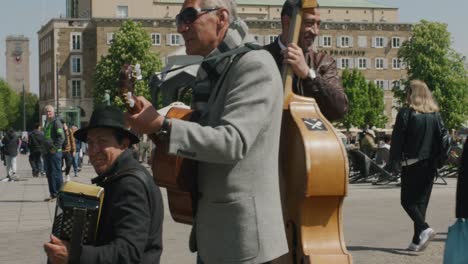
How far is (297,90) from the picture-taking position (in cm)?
470

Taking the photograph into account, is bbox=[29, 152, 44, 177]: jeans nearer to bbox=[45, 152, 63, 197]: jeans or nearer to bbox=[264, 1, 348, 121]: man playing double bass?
bbox=[45, 152, 63, 197]: jeans

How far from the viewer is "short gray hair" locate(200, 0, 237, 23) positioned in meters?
3.90

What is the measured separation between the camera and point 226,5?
3.97 metres

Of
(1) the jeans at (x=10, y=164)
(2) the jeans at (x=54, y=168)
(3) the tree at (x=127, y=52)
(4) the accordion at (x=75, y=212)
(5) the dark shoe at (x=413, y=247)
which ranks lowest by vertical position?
(1) the jeans at (x=10, y=164)

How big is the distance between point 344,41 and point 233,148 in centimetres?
13513

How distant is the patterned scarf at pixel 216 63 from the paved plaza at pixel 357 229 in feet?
19.5

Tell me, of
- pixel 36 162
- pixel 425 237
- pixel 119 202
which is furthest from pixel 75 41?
pixel 119 202

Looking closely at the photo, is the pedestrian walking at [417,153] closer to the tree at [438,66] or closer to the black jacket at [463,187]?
the black jacket at [463,187]

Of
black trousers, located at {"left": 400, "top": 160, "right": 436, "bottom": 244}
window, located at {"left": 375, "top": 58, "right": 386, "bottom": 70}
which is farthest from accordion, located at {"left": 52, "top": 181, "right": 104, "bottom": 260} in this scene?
window, located at {"left": 375, "top": 58, "right": 386, "bottom": 70}

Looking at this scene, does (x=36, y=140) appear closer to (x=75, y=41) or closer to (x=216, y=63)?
(x=216, y=63)

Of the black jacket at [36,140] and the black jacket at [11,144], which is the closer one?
the black jacket at [36,140]

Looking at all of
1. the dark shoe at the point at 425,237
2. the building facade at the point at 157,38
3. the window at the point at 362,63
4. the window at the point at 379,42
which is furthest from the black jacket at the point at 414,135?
the window at the point at 379,42

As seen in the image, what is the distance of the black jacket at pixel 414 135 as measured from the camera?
35.1 feet

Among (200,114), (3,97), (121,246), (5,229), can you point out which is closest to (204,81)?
(200,114)
